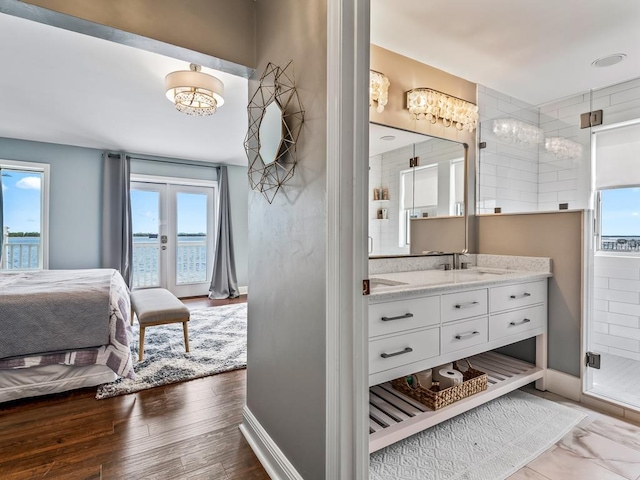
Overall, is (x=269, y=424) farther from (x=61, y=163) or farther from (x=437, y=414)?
(x=61, y=163)

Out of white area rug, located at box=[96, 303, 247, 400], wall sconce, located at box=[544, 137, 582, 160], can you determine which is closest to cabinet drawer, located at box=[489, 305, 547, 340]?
wall sconce, located at box=[544, 137, 582, 160]

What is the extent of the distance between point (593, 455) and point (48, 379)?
11.1 feet

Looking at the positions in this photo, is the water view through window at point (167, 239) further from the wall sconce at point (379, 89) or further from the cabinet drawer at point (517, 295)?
the cabinet drawer at point (517, 295)

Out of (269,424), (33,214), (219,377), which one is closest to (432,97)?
(269,424)

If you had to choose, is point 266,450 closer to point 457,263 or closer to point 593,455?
point 593,455

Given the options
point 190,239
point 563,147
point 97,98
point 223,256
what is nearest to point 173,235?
point 190,239

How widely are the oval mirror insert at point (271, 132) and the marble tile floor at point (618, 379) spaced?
2602 mm

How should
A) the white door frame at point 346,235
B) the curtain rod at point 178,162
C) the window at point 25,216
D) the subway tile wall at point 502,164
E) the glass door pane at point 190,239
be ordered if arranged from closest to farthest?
the white door frame at point 346,235, the subway tile wall at point 502,164, the window at point 25,216, the curtain rod at point 178,162, the glass door pane at point 190,239

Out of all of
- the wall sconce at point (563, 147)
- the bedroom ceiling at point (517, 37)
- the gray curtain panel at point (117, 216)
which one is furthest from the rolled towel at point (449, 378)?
the gray curtain panel at point (117, 216)

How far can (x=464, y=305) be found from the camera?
1.87m

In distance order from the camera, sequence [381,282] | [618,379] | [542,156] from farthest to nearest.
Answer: [542,156] < [618,379] < [381,282]

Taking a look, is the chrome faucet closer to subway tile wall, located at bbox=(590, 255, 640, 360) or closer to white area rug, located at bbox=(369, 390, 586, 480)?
white area rug, located at bbox=(369, 390, 586, 480)

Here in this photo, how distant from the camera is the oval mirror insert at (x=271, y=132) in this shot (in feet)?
4.63

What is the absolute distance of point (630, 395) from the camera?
217cm
